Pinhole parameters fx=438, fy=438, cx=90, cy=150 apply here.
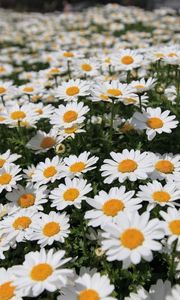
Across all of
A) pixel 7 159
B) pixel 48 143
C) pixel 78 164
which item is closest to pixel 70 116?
pixel 48 143

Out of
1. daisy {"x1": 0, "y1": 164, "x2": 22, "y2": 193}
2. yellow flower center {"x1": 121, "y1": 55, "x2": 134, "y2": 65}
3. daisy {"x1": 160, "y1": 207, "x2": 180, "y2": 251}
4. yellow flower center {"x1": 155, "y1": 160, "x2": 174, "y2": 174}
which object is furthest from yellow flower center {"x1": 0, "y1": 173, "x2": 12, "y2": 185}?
yellow flower center {"x1": 121, "y1": 55, "x2": 134, "y2": 65}

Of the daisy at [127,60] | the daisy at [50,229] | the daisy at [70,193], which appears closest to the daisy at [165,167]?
the daisy at [70,193]

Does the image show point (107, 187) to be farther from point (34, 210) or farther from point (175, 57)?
point (175, 57)

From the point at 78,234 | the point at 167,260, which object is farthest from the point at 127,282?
the point at 78,234

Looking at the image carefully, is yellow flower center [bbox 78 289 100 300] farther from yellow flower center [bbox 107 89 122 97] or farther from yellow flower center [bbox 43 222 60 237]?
yellow flower center [bbox 107 89 122 97]

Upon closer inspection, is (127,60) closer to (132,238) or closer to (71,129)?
(71,129)

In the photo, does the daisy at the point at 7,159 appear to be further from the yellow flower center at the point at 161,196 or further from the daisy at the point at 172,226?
the daisy at the point at 172,226
